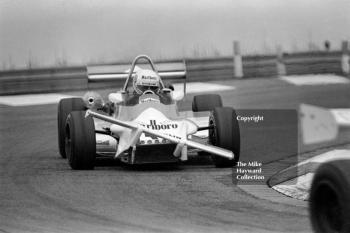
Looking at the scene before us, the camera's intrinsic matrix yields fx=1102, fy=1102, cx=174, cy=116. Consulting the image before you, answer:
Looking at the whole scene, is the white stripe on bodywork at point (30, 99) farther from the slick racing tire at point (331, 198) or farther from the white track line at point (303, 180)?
the slick racing tire at point (331, 198)

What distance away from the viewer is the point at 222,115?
11930 millimetres

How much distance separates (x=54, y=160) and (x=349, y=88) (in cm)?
972

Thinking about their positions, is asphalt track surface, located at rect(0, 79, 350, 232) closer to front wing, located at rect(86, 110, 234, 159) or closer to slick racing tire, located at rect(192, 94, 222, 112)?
front wing, located at rect(86, 110, 234, 159)

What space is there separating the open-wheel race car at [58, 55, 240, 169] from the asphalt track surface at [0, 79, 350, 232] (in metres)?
0.18

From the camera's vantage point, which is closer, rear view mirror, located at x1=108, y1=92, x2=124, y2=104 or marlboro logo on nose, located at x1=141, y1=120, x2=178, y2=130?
marlboro logo on nose, located at x1=141, y1=120, x2=178, y2=130

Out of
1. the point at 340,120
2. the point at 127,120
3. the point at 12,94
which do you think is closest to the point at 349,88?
the point at 12,94

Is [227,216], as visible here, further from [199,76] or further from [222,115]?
[199,76]

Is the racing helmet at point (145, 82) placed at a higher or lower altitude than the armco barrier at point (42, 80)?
higher

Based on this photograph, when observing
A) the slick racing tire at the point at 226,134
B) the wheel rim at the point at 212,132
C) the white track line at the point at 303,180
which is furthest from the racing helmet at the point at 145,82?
the white track line at the point at 303,180

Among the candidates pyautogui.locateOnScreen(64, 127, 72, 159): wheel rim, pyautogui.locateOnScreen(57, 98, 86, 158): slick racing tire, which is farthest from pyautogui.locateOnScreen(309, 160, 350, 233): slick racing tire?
pyautogui.locateOnScreen(57, 98, 86, 158): slick racing tire

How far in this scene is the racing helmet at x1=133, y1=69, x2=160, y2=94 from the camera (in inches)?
503

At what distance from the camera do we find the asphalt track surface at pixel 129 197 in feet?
27.3

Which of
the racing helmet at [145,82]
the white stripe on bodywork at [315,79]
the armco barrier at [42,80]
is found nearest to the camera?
the racing helmet at [145,82]

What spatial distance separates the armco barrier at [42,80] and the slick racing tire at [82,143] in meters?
9.56
